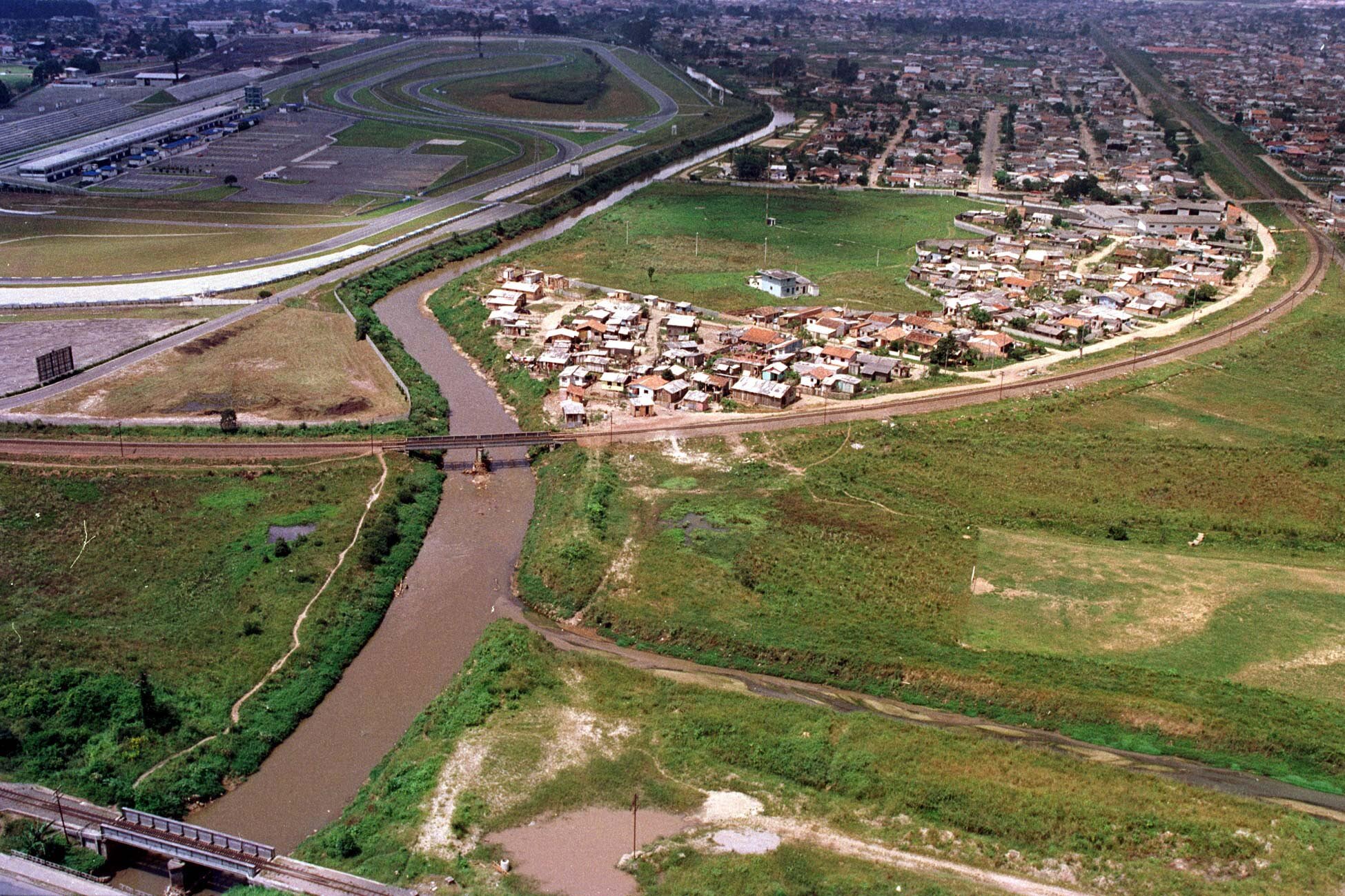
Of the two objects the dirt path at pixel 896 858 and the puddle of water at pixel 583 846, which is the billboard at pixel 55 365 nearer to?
the puddle of water at pixel 583 846

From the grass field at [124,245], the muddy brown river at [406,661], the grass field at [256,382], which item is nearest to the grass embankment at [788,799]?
the muddy brown river at [406,661]

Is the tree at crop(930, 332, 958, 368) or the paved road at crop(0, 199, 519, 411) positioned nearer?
the paved road at crop(0, 199, 519, 411)

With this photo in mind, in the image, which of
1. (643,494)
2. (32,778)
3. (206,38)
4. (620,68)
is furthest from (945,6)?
(32,778)

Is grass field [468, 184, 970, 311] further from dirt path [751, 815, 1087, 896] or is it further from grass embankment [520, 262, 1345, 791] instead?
dirt path [751, 815, 1087, 896]

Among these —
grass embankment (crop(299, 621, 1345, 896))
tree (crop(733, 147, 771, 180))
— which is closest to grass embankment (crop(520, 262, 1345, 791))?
grass embankment (crop(299, 621, 1345, 896))

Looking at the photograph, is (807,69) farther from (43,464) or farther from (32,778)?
(32,778)

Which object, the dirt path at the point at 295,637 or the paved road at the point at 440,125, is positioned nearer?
the dirt path at the point at 295,637
